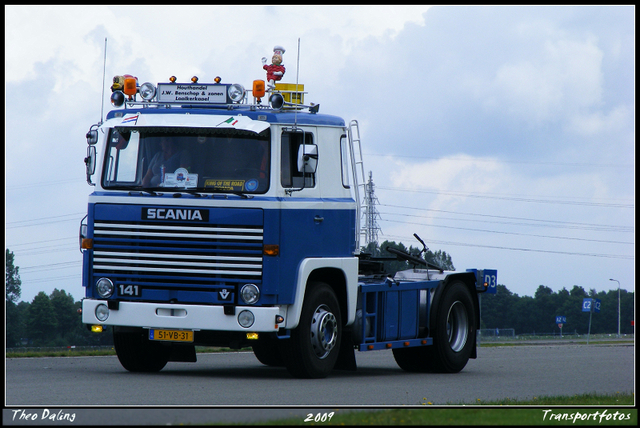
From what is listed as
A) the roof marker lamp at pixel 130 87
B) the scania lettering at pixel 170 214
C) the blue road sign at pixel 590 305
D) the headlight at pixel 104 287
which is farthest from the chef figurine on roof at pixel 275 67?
the blue road sign at pixel 590 305

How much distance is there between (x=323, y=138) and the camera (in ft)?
44.9

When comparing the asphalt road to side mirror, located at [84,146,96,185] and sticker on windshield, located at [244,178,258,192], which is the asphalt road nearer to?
sticker on windshield, located at [244,178,258,192]

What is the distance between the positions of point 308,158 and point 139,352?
12.4 ft

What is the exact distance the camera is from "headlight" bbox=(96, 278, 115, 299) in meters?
12.9

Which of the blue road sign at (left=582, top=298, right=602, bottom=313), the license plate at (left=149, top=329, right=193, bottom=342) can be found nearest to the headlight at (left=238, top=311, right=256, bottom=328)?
the license plate at (left=149, top=329, right=193, bottom=342)

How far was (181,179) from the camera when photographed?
12.7 meters

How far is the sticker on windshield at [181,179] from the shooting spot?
1270 cm

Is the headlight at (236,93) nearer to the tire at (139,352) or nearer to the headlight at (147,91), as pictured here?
the headlight at (147,91)

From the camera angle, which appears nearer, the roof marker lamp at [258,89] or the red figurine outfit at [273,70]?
the roof marker lamp at [258,89]

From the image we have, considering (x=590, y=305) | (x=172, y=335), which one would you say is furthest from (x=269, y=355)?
(x=590, y=305)

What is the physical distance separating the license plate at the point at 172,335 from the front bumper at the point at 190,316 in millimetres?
114

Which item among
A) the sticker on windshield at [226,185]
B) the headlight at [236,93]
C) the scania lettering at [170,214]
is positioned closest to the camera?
the scania lettering at [170,214]

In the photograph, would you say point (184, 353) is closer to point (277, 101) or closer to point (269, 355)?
point (269, 355)

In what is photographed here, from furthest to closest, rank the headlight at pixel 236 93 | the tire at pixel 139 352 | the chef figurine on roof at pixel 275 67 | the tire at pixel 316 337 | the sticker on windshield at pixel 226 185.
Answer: the chef figurine on roof at pixel 275 67 < the tire at pixel 139 352 < the headlight at pixel 236 93 < the tire at pixel 316 337 < the sticker on windshield at pixel 226 185
